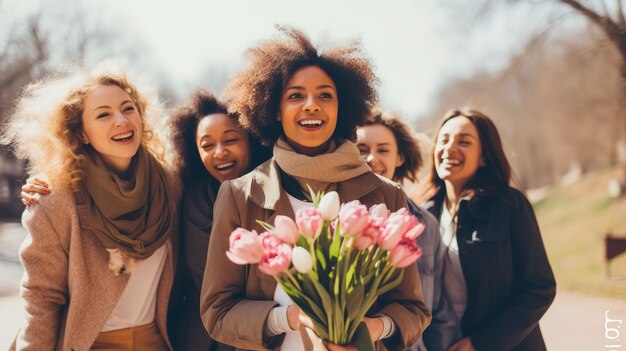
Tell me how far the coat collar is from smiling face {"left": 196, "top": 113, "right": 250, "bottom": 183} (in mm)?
731

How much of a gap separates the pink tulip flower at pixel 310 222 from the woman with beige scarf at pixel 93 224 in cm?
125

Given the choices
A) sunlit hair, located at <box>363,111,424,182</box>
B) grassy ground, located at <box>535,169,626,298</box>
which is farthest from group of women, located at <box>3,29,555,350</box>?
grassy ground, located at <box>535,169,626,298</box>

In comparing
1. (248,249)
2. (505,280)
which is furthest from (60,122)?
(505,280)

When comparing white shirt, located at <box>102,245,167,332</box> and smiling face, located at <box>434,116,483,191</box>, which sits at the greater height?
smiling face, located at <box>434,116,483,191</box>

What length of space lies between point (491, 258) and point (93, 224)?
2070 millimetres

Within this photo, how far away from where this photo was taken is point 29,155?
315cm

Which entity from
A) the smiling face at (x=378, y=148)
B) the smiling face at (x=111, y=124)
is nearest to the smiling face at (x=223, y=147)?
the smiling face at (x=111, y=124)

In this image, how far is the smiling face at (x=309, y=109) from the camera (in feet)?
8.36

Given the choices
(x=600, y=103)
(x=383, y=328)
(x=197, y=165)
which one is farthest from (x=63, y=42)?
(x=383, y=328)

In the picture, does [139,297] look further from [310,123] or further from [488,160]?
[488,160]

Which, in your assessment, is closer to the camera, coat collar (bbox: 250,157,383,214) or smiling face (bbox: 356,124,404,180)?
coat collar (bbox: 250,157,383,214)

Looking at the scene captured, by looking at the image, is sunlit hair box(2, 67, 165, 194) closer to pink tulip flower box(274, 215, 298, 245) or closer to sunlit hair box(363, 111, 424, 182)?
pink tulip flower box(274, 215, 298, 245)

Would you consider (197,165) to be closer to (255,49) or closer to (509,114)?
(255,49)

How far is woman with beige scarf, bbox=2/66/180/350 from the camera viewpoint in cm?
276
